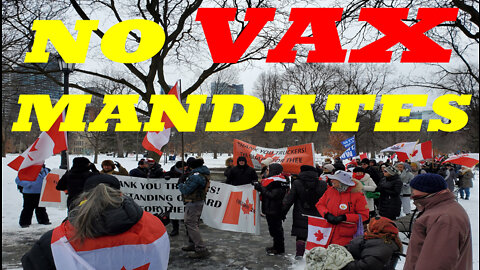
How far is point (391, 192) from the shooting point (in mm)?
7848

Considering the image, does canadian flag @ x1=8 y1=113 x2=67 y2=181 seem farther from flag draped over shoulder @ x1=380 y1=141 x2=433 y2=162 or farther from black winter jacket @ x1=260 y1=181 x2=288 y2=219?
flag draped over shoulder @ x1=380 y1=141 x2=433 y2=162

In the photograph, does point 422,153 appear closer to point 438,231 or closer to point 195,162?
point 195,162

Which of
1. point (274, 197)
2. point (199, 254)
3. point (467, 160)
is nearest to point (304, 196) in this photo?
point (274, 197)

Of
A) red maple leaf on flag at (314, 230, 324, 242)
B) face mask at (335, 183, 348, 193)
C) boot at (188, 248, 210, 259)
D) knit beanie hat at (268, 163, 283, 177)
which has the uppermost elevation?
knit beanie hat at (268, 163, 283, 177)

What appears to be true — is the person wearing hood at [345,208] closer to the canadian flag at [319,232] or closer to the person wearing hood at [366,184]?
the canadian flag at [319,232]

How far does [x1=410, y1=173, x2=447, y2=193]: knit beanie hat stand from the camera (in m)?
2.78

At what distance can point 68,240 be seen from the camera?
6.70 feet

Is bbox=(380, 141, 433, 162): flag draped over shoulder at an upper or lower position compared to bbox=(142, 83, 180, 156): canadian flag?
lower

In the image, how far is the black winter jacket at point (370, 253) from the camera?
307 cm

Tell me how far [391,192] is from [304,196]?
124 inches

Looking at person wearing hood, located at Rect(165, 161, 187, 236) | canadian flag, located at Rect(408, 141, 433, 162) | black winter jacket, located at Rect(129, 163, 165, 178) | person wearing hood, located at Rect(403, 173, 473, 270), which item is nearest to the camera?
person wearing hood, located at Rect(403, 173, 473, 270)

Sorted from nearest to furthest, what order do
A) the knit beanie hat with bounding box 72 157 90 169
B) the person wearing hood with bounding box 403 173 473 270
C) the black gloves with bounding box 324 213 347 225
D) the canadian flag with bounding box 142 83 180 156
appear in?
the person wearing hood with bounding box 403 173 473 270, the black gloves with bounding box 324 213 347 225, the knit beanie hat with bounding box 72 157 90 169, the canadian flag with bounding box 142 83 180 156

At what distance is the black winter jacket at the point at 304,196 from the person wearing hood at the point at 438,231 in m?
2.84

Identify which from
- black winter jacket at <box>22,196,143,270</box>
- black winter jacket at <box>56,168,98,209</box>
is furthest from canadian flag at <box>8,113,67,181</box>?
black winter jacket at <box>22,196,143,270</box>
